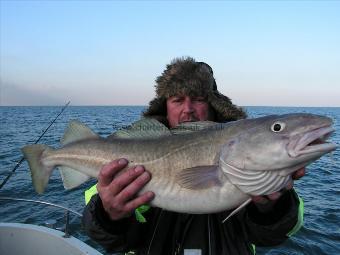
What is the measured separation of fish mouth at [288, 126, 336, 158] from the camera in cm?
270

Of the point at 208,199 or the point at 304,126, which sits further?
the point at 208,199

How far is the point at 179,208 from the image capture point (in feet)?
10.6

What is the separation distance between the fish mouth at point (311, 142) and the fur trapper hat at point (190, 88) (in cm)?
187

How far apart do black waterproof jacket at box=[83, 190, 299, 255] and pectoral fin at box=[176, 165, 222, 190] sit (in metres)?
0.59

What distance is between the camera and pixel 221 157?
123 inches

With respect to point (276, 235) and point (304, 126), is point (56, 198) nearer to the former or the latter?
point (276, 235)

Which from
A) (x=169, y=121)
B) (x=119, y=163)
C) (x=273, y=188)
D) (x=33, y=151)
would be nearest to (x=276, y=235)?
(x=273, y=188)

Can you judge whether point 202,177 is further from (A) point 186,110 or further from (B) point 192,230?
(A) point 186,110

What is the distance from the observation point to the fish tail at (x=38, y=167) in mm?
4238

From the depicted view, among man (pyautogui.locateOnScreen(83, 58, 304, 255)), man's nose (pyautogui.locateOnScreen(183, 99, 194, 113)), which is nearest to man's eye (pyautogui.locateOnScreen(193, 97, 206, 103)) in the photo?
man's nose (pyautogui.locateOnScreen(183, 99, 194, 113))

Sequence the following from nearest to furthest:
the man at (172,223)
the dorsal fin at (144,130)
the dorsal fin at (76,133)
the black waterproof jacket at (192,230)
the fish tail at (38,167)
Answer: the man at (172,223), the black waterproof jacket at (192,230), the dorsal fin at (144,130), the dorsal fin at (76,133), the fish tail at (38,167)

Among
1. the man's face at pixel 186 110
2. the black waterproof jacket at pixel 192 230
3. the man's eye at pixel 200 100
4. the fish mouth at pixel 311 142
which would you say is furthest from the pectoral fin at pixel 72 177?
the fish mouth at pixel 311 142

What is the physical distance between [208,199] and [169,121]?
1801mm

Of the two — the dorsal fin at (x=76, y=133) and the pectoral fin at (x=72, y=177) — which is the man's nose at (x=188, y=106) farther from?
the pectoral fin at (x=72, y=177)
